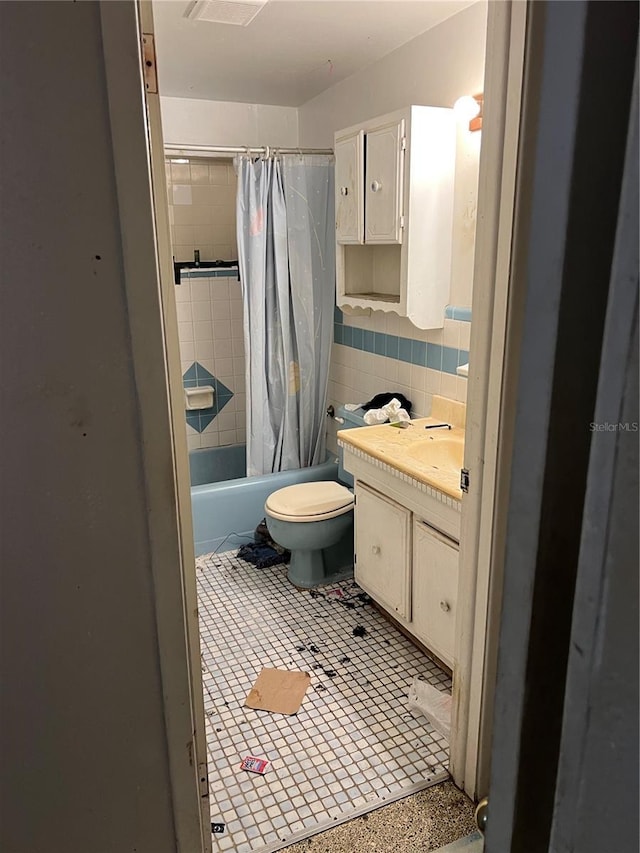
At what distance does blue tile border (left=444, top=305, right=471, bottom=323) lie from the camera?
2.57 metres

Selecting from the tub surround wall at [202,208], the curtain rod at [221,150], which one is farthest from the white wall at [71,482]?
the tub surround wall at [202,208]

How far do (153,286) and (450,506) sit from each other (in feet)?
5.18

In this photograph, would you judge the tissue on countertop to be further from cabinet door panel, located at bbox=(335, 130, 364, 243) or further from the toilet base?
cabinet door panel, located at bbox=(335, 130, 364, 243)

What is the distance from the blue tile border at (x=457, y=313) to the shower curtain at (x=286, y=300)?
960mm

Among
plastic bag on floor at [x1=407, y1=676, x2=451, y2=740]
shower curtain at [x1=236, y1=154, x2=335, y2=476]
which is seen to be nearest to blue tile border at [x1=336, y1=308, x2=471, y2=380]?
shower curtain at [x1=236, y1=154, x2=335, y2=476]

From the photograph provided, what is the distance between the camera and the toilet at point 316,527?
2861mm

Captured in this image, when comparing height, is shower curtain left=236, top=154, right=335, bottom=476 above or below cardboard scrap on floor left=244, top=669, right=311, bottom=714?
above

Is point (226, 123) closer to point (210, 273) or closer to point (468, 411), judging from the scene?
point (210, 273)

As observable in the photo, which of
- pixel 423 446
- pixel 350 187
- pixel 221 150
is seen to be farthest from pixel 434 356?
pixel 221 150

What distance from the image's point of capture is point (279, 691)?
229 centimetres

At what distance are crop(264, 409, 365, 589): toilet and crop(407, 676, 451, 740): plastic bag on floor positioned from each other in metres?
0.82

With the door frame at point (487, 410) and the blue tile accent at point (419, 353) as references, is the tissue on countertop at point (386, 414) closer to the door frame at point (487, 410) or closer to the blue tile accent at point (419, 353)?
the blue tile accent at point (419, 353)

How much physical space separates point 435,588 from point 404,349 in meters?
1.23

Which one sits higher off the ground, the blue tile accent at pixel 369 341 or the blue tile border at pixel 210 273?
the blue tile border at pixel 210 273
